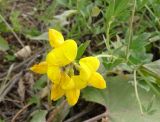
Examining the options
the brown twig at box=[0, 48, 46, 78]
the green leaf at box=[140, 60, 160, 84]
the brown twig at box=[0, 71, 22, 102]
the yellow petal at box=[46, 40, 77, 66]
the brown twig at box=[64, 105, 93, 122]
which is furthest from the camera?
the brown twig at box=[0, 48, 46, 78]

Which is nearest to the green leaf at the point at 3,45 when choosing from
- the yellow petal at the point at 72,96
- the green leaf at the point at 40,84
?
the green leaf at the point at 40,84

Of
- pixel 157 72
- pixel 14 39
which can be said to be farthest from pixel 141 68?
pixel 14 39

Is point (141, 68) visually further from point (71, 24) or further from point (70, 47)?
point (71, 24)

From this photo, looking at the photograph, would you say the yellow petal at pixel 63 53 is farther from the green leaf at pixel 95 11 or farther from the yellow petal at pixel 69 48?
the green leaf at pixel 95 11

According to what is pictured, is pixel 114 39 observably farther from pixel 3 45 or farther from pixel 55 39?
pixel 55 39

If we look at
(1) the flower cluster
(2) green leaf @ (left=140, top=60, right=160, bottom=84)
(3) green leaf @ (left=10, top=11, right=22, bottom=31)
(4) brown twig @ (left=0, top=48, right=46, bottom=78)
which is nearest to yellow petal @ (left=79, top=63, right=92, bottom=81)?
(1) the flower cluster

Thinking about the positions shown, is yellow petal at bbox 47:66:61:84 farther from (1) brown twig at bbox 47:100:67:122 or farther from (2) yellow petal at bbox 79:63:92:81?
(1) brown twig at bbox 47:100:67:122

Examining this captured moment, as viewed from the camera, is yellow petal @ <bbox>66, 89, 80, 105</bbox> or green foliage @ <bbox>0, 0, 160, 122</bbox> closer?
yellow petal @ <bbox>66, 89, 80, 105</bbox>
